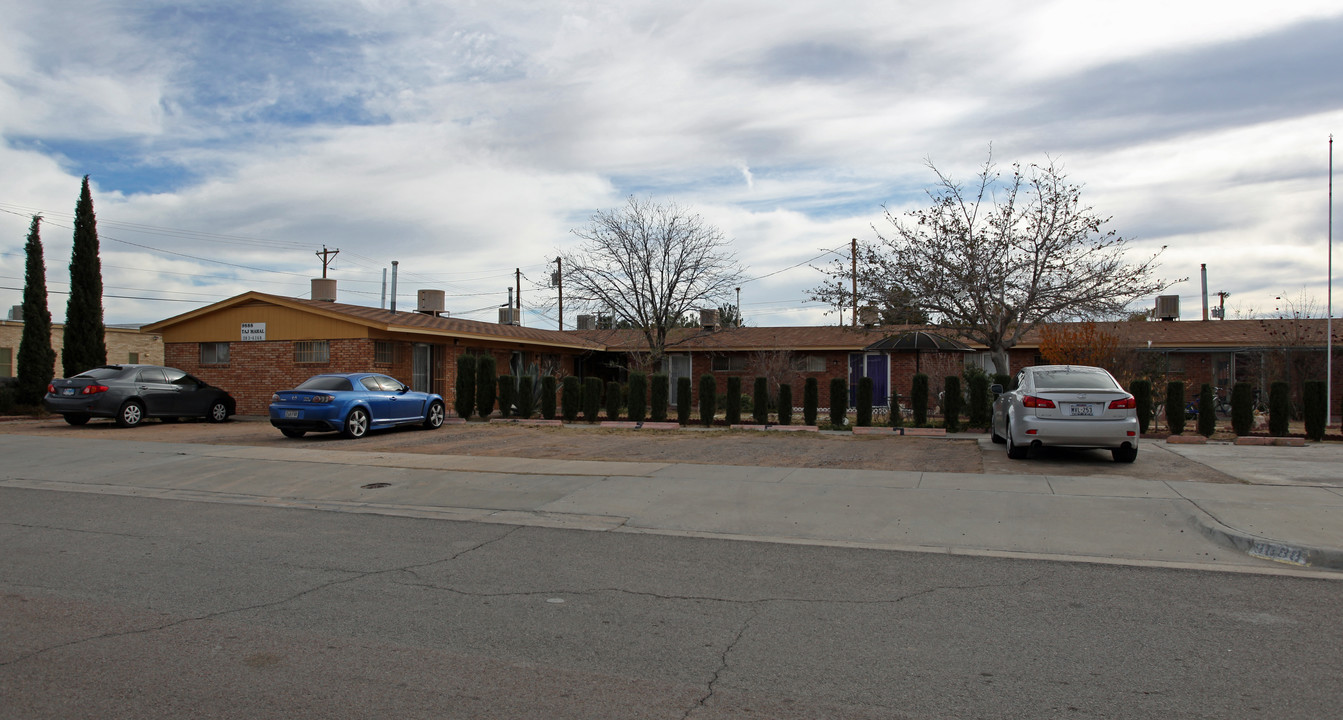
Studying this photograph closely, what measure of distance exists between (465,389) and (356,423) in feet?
18.1

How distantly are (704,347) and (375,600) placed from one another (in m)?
26.3

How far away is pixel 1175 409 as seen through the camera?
16.0m

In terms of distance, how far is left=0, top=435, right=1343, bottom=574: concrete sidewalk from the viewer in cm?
746

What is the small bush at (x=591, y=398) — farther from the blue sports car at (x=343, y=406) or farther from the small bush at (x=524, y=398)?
the blue sports car at (x=343, y=406)

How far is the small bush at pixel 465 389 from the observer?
22.2 m

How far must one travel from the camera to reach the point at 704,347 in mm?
31797

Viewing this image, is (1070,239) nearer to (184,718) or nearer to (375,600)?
(375,600)

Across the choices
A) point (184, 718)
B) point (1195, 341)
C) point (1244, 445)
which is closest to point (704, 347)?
point (1195, 341)

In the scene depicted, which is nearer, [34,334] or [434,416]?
[434,416]

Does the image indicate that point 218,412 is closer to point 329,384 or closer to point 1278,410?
point 329,384

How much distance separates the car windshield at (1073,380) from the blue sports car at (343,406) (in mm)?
12193

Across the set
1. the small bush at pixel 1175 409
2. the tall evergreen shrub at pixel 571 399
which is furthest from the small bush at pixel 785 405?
the small bush at pixel 1175 409

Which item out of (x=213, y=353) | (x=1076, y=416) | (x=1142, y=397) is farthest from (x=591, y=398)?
(x=213, y=353)

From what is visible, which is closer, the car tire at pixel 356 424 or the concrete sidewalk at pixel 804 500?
the concrete sidewalk at pixel 804 500
